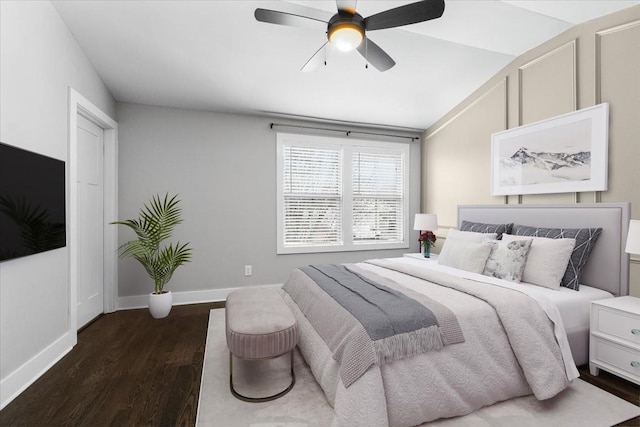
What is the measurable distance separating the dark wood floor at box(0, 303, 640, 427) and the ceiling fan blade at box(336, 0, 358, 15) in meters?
2.62

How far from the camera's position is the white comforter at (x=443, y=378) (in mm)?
1519

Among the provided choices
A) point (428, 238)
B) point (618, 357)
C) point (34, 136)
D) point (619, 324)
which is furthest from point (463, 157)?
point (34, 136)

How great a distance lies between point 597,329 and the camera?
225 cm

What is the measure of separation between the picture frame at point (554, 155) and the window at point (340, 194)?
1606 mm

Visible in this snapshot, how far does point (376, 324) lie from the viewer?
168 centimetres

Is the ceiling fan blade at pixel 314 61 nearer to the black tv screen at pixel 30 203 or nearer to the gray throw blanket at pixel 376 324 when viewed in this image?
the gray throw blanket at pixel 376 324

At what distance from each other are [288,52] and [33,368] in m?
3.41

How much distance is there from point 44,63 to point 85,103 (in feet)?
2.05

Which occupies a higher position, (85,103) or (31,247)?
(85,103)

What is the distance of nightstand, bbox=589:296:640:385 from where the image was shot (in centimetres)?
206

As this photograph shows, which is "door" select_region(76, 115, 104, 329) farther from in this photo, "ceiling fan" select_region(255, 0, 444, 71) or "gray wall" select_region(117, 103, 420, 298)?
"ceiling fan" select_region(255, 0, 444, 71)

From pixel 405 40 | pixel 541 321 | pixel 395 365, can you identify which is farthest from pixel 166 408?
pixel 405 40

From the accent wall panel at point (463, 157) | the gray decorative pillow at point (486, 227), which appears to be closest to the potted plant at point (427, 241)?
the accent wall panel at point (463, 157)

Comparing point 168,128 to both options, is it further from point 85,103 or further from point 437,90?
point 437,90
